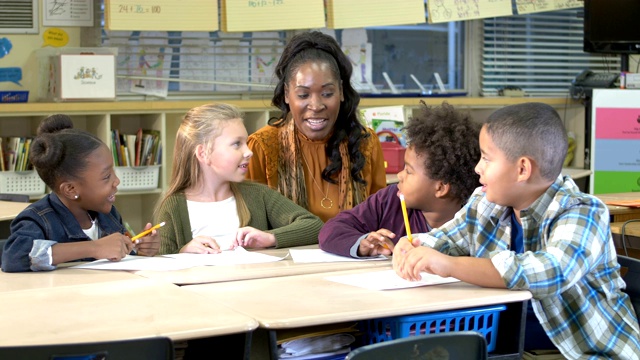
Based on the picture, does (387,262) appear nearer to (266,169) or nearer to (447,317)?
(447,317)

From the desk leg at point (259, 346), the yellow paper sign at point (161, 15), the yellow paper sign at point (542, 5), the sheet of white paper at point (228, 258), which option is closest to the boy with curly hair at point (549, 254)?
the desk leg at point (259, 346)

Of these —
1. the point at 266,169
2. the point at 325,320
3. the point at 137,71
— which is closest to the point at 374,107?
the point at 137,71

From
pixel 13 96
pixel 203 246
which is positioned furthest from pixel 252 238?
pixel 13 96

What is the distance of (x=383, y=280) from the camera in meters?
2.05

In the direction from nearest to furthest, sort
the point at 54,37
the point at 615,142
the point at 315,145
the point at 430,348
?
the point at 430,348, the point at 315,145, the point at 54,37, the point at 615,142

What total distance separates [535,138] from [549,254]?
283mm

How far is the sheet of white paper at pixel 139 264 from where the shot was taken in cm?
225

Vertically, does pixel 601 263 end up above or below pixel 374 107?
below

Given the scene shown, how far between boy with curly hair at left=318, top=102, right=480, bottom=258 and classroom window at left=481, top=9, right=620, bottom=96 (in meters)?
3.80

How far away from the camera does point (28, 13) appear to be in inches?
191

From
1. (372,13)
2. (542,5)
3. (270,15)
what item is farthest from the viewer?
(542,5)

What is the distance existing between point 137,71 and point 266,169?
2337mm

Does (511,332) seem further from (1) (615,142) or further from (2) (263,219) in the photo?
(1) (615,142)

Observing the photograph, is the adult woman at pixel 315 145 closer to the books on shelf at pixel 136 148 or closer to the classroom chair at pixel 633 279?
the classroom chair at pixel 633 279
